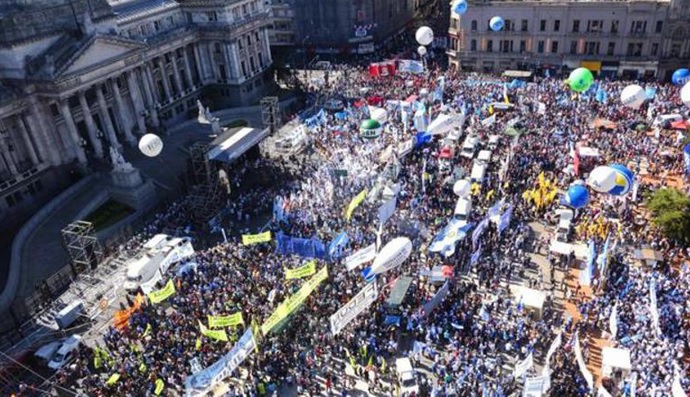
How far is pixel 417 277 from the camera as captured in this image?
110ft

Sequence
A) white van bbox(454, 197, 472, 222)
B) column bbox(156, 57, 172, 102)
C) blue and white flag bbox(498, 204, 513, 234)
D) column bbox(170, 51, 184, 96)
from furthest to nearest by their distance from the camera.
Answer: column bbox(170, 51, 184, 96), column bbox(156, 57, 172, 102), white van bbox(454, 197, 472, 222), blue and white flag bbox(498, 204, 513, 234)

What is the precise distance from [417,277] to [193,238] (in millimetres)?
18662

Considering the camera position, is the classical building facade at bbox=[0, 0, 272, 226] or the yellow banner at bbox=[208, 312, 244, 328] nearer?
the yellow banner at bbox=[208, 312, 244, 328]

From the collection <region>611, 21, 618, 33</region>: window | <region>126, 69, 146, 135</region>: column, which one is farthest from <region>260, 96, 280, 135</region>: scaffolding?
<region>611, 21, 618, 33</region>: window

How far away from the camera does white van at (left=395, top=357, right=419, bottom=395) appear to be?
25906 millimetres

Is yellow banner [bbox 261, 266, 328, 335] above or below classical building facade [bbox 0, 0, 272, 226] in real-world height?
below

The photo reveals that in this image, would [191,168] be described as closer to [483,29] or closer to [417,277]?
[417,277]

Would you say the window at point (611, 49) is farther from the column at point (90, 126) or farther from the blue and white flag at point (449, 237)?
the column at point (90, 126)

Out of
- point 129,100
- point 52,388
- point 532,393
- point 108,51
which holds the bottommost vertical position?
point 52,388

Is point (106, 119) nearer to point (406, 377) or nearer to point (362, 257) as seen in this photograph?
point (362, 257)

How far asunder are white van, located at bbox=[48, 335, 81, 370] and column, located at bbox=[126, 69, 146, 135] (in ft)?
107

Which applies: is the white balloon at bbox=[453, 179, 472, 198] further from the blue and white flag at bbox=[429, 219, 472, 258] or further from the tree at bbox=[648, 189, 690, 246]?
the tree at bbox=[648, 189, 690, 246]

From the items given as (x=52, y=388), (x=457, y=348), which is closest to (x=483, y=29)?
(x=457, y=348)

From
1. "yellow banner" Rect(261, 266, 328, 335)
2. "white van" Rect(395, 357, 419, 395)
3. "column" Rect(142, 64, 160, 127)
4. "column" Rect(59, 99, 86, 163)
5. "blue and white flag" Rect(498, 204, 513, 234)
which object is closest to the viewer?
"white van" Rect(395, 357, 419, 395)
